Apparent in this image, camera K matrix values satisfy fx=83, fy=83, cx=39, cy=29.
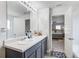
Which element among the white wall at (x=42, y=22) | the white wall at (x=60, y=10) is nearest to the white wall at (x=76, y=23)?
the white wall at (x=60, y=10)

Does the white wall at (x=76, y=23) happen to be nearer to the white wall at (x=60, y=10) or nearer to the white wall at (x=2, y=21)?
the white wall at (x=60, y=10)

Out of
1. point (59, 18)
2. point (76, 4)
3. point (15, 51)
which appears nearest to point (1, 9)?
point (15, 51)

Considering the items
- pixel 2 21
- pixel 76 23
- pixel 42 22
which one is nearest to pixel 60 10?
pixel 42 22

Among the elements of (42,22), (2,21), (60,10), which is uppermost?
(60,10)

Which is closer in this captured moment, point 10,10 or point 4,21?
point 4,21

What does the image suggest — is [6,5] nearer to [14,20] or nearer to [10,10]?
[10,10]

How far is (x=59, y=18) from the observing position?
29.8ft

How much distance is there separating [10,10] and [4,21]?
0.39 metres

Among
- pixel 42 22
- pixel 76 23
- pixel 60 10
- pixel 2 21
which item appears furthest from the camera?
pixel 42 22

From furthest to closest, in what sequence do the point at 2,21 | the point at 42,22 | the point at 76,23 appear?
the point at 42,22 < the point at 76,23 < the point at 2,21

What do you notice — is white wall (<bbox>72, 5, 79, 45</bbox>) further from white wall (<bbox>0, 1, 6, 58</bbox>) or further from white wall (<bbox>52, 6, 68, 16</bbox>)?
white wall (<bbox>0, 1, 6, 58</bbox>)

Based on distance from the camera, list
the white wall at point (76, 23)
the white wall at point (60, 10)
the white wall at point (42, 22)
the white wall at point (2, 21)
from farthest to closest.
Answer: the white wall at point (42, 22), the white wall at point (60, 10), the white wall at point (76, 23), the white wall at point (2, 21)

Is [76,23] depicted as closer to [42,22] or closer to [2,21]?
[42,22]

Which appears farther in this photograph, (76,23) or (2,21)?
(76,23)
